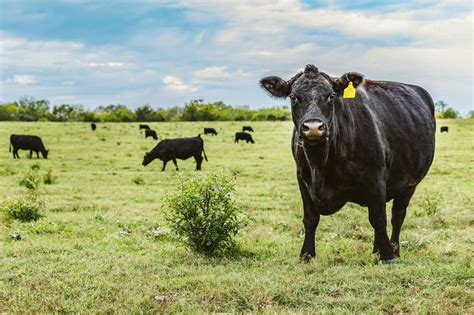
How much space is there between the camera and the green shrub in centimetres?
796

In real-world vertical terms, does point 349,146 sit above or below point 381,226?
above

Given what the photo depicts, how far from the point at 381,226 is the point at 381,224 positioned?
0.03m

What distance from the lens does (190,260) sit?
300 inches

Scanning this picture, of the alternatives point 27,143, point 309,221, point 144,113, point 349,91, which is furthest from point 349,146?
point 144,113

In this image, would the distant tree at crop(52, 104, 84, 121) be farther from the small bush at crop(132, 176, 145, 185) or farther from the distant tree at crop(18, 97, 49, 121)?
the small bush at crop(132, 176, 145, 185)

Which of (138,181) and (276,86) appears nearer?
(276,86)

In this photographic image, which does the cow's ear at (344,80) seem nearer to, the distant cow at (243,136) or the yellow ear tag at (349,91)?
the yellow ear tag at (349,91)

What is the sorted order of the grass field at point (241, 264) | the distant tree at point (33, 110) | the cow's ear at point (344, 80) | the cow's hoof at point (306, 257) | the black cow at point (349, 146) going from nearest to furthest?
the grass field at point (241, 264) < the black cow at point (349, 146) < the cow's ear at point (344, 80) < the cow's hoof at point (306, 257) < the distant tree at point (33, 110)

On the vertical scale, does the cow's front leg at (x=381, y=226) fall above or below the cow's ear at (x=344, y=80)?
below

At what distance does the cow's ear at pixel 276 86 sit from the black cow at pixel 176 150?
18653mm

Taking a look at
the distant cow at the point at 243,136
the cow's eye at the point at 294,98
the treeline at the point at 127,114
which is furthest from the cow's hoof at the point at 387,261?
the treeline at the point at 127,114

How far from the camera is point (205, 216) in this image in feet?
26.3

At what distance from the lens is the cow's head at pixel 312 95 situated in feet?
19.6

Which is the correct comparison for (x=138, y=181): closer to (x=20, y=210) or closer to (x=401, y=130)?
(x=20, y=210)
